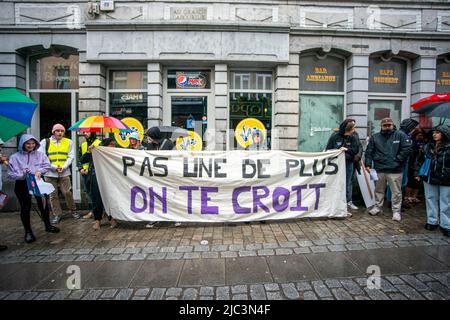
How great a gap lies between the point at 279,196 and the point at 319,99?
487cm

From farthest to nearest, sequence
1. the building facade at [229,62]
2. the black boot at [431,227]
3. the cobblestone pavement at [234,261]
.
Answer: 1. the building facade at [229,62]
2. the black boot at [431,227]
3. the cobblestone pavement at [234,261]

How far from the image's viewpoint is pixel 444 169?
4.51m

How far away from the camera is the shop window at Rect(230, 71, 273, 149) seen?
8.36m

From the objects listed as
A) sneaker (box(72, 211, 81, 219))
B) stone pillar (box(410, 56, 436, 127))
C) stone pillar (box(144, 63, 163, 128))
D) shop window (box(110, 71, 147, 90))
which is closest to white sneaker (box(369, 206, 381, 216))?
stone pillar (box(410, 56, 436, 127))

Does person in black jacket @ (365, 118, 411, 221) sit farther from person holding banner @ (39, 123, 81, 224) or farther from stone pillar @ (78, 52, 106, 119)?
stone pillar @ (78, 52, 106, 119)

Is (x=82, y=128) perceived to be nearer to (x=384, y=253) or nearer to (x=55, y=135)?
(x=55, y=135)

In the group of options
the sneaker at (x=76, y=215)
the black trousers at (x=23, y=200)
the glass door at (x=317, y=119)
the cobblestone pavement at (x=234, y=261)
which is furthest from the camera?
the glass door at (x=317, y=119)

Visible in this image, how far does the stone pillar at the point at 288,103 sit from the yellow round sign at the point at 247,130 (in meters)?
0.63

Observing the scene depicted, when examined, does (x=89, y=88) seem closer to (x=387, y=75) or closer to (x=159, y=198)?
(x=159, y=198)

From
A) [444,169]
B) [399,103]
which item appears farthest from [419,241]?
[399,103]

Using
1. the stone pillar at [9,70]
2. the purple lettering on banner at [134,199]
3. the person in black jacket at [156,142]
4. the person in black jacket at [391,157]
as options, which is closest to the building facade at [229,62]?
the stone pillar at [9,70]

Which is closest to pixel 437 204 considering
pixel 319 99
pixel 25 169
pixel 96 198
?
pixel 319 99

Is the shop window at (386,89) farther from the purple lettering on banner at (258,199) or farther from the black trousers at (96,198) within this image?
the black trousers at (96,198)

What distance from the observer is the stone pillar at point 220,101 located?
7.91 m
